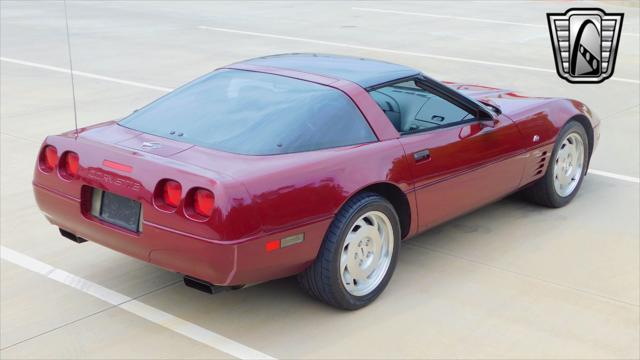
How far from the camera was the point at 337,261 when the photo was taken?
168 inches

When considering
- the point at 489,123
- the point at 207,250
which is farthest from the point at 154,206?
the point at 489,123

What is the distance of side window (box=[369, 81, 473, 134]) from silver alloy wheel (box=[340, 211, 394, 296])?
0.63m

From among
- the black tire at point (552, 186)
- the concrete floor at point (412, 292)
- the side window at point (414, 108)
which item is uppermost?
the side window at point (414, 108)

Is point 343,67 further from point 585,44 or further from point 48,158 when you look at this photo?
point 585,44

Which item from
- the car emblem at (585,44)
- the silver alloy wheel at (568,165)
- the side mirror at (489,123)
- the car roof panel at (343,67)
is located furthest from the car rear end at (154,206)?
the car emblem at (585,44)

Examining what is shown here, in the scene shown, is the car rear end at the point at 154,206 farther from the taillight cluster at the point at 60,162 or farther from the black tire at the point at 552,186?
the black tire at the point at 552,186

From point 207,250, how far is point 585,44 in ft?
39.6

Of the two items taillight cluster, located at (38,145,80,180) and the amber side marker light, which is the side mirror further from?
taillight cluster, located at (38,145,80,180)

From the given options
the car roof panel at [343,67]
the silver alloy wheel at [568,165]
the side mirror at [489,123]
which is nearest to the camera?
the car roof panel at [343,67]

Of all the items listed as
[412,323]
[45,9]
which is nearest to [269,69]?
[412,323]

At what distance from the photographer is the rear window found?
4.38m

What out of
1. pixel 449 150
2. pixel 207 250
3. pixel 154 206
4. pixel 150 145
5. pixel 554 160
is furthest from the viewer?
pixel 554 160

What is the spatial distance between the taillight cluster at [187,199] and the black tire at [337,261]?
0.71 m

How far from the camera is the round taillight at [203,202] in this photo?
3863 mm
